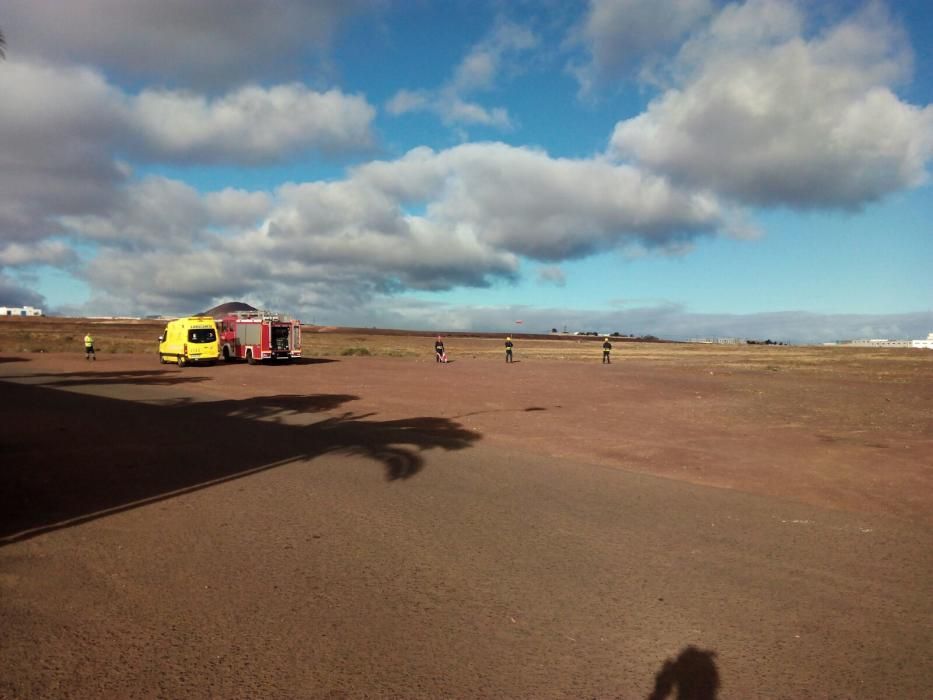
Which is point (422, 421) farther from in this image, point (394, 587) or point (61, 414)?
point (394, 587)

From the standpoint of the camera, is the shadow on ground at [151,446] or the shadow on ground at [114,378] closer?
the shadow on ground at [151,446]

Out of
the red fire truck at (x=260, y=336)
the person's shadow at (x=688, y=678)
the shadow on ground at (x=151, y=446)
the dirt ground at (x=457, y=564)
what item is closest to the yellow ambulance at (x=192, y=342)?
the red fire truck at (x=260, y=336)

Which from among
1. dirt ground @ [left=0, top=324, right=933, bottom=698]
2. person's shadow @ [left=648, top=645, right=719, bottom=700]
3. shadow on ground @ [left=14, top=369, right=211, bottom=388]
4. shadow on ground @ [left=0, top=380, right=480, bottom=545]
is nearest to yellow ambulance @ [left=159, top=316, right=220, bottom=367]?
shadow on ground @ [left=14, top=369, right=211, bottom=388]

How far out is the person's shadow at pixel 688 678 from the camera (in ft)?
→ 13.3

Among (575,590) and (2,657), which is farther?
(575,590)

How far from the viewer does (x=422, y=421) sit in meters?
17.3

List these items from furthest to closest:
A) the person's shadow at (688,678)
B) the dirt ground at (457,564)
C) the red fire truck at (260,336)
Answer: the red fire truck at (260,336), the dirt ground at (457,564), the person's shadow at (688,678)

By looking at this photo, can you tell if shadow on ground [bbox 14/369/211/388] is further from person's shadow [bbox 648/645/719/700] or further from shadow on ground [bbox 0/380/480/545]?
person's shadow [bbox 648/645/719/700]

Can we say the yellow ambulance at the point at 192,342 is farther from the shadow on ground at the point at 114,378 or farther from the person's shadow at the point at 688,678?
the person's shadow at the point at 688,678

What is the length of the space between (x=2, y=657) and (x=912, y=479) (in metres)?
11.6

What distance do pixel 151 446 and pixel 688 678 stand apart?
10.6m

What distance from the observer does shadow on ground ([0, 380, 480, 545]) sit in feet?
28.2

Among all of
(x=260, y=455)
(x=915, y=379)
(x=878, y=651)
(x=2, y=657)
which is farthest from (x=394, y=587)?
(x=915, y=379)

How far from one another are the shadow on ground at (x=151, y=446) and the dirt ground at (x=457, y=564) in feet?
0.25
